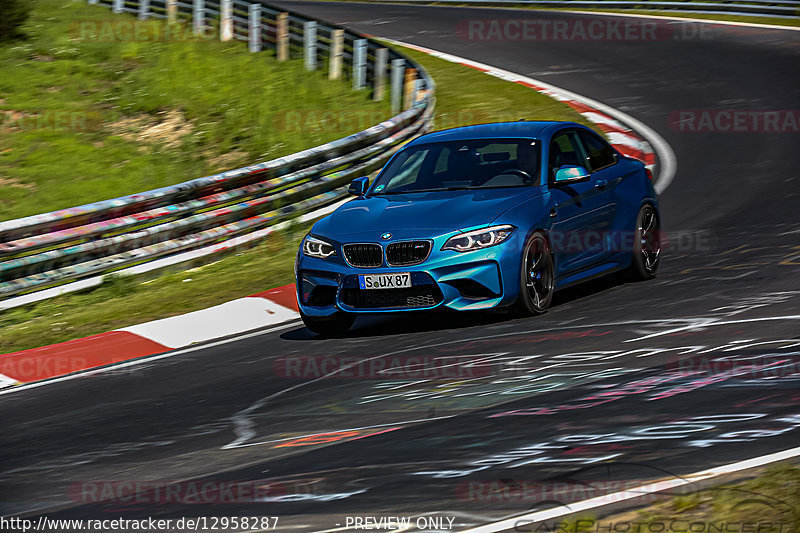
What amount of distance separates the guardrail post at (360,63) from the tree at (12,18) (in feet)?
27.7

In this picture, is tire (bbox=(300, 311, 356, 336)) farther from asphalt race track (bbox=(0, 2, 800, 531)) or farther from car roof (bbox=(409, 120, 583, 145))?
car roof (bbox=(409, 120, 583, 145))

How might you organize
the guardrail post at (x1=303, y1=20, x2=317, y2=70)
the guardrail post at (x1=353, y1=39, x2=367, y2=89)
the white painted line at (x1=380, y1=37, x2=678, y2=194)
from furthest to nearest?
the guardrail post at (x1=303, y1=20, x2=317, y2=70), the guardrail post at (x1=353, y1=39, x2=367, y2=89), the white painted line at (x1=380, y1=37, x2=678, y2=194)

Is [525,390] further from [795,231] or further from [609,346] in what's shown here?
[795,231]

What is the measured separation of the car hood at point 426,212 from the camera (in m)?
8.94

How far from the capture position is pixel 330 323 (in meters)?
9.39

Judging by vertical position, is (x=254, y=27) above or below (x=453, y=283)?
below

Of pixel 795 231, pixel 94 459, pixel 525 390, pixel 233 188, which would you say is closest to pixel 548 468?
pixel 525 390

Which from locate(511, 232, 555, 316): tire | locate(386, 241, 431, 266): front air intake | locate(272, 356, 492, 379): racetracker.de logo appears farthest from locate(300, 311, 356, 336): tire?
locate(511, 232, 555, 316): tire

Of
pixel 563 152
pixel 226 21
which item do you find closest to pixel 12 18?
pixel 226 21

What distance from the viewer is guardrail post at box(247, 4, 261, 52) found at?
2481cm

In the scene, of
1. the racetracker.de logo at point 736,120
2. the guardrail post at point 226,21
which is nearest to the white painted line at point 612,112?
the racetracker.de logo at point 736,120

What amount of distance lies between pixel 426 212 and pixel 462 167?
90cm

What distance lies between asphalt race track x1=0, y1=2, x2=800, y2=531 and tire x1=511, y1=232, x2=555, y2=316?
0.13 meters

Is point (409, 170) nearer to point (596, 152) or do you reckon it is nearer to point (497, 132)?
point (497, 132)
